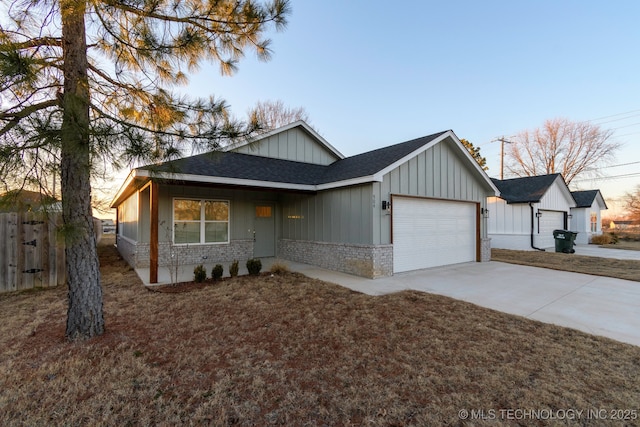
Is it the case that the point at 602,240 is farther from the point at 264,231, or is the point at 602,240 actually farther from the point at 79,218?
the point at 79,218

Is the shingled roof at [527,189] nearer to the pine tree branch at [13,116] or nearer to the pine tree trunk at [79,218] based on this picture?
the pine tree trunk at [79,218]

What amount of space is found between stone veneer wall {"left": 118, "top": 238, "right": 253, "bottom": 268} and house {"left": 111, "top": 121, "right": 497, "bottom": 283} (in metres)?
0.03

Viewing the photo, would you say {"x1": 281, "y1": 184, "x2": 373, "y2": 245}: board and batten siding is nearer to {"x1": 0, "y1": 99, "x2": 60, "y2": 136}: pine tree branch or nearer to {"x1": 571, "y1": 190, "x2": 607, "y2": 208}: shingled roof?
{"x1": 0, "y1": 99, "x2": 60, "y2": 136}: pine tree branch

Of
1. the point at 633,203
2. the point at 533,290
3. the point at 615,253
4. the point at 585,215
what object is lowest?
the point at 615,253

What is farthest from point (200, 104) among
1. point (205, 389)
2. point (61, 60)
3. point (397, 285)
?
point (397, 285)

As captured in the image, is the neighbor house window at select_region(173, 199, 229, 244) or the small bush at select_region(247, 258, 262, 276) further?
the neighbor house window at select_region(173, 199, 229, 244)

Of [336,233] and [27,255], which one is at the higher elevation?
[336,233]

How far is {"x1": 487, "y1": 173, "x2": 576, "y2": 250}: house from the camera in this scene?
49.2ft

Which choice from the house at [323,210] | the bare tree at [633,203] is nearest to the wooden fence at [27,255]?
the house at [323,210]

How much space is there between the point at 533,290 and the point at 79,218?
27.7ft

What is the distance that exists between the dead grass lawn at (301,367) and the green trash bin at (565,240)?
13.3m

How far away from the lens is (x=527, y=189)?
53.0 ft

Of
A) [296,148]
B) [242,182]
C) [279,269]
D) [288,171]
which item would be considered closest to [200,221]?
[242,182]

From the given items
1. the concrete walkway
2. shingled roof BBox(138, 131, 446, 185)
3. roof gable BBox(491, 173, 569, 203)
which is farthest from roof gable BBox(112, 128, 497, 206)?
roof gable BBox(491, 173, 569, 203)
